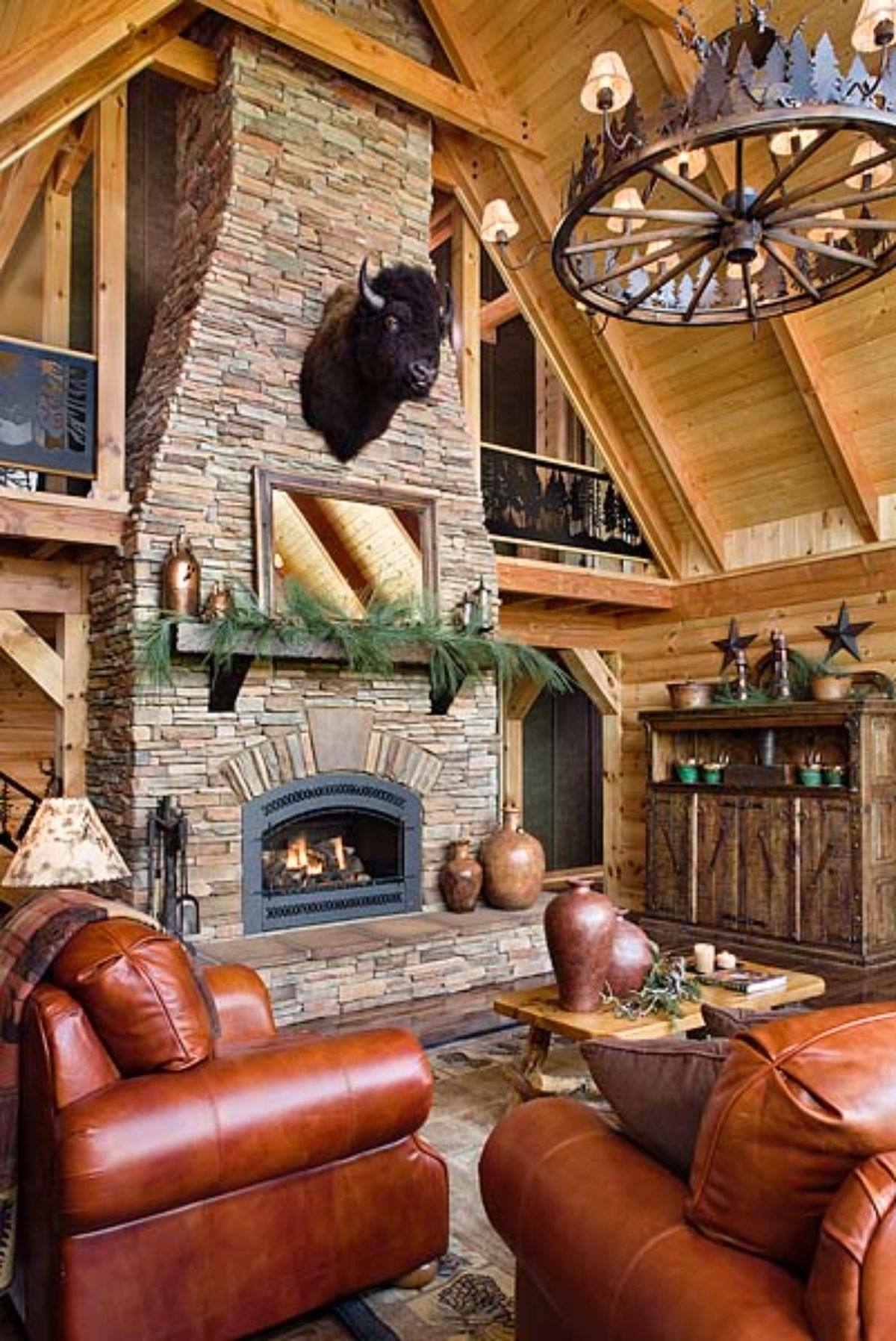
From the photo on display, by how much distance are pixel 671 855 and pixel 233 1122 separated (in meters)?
5.44

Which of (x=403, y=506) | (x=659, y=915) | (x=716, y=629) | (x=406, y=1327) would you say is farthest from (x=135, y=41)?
(x=659, y=915)

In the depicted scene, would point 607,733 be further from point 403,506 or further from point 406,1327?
point 406,1327

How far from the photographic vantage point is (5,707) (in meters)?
7.33

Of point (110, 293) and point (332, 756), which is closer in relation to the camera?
point (110, 293)

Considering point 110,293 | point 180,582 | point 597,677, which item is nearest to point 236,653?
point 180,582

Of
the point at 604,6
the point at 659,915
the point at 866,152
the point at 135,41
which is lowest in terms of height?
the point at 659,915

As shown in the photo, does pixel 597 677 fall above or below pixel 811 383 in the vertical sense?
below

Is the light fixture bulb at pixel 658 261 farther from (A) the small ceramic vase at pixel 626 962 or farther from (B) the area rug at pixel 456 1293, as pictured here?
(B) the area rug at pixel 456 1293

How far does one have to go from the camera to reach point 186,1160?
188cm

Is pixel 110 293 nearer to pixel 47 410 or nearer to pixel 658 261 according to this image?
pixel 47 410

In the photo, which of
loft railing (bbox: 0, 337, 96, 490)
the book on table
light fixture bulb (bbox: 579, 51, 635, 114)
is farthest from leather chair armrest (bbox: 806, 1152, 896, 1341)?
loft railing (bbox: 0, 337, 96, 490)

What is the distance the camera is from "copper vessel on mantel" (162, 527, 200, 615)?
4.71m

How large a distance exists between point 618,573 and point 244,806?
3.57m

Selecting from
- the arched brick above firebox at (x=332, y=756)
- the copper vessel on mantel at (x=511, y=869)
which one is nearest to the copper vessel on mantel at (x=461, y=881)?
the copper vessel on mantel at (x=511, y=869)
